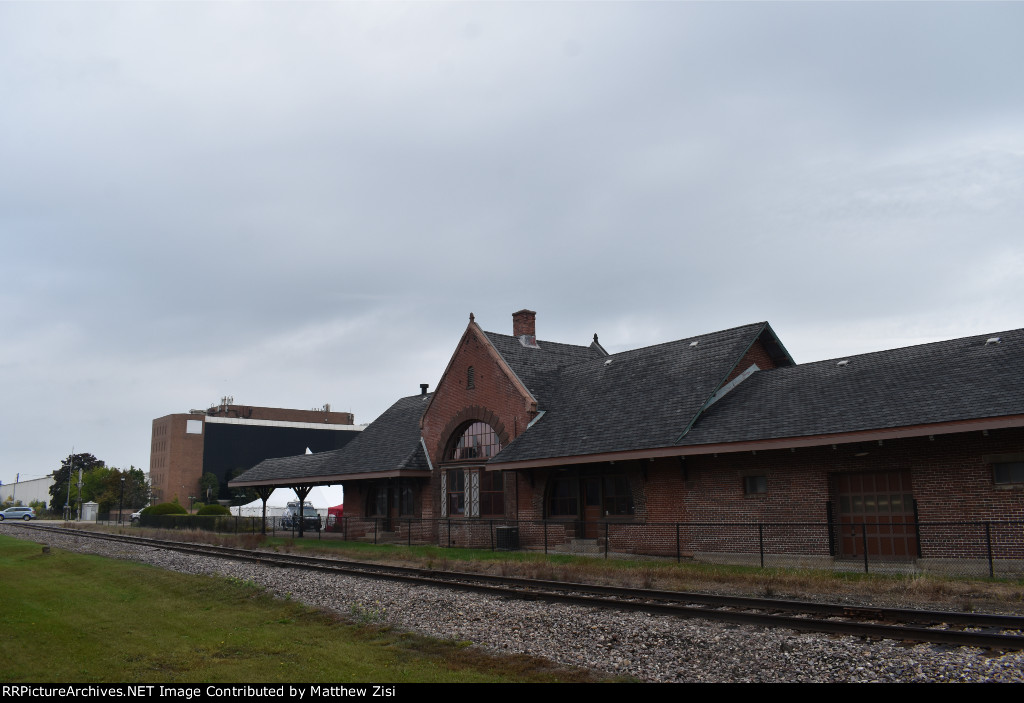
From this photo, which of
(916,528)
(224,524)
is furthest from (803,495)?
(224,524)

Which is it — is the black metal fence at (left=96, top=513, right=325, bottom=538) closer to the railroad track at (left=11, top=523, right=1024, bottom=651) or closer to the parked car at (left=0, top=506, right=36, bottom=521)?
the railroad track at (left=11, top=523, right=1024, bottom=651)

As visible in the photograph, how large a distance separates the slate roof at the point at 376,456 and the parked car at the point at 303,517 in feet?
11.8

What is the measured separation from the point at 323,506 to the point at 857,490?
4613cm

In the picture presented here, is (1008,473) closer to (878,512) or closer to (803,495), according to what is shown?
(878,512)

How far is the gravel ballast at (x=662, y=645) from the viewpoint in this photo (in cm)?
829

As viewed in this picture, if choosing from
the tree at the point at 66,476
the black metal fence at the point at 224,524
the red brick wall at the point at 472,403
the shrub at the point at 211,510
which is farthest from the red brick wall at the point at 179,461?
the red brick wall at the point at 472,403

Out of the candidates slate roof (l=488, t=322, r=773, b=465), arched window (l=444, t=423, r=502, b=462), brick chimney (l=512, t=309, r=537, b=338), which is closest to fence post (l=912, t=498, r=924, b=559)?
slate roof (l=488, t=322, r=773, b=465)

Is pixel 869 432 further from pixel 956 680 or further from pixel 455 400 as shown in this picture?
pixel 455 400

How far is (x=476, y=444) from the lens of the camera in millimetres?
33094

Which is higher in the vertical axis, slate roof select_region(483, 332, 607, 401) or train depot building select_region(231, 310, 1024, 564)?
slate roof select_region(483, 332, 607, 401)

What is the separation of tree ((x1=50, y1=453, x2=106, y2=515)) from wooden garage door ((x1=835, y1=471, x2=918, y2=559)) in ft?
318

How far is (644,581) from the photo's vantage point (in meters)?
16.1

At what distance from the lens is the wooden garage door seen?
19.2 metres

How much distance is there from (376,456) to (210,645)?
90.2 ft
